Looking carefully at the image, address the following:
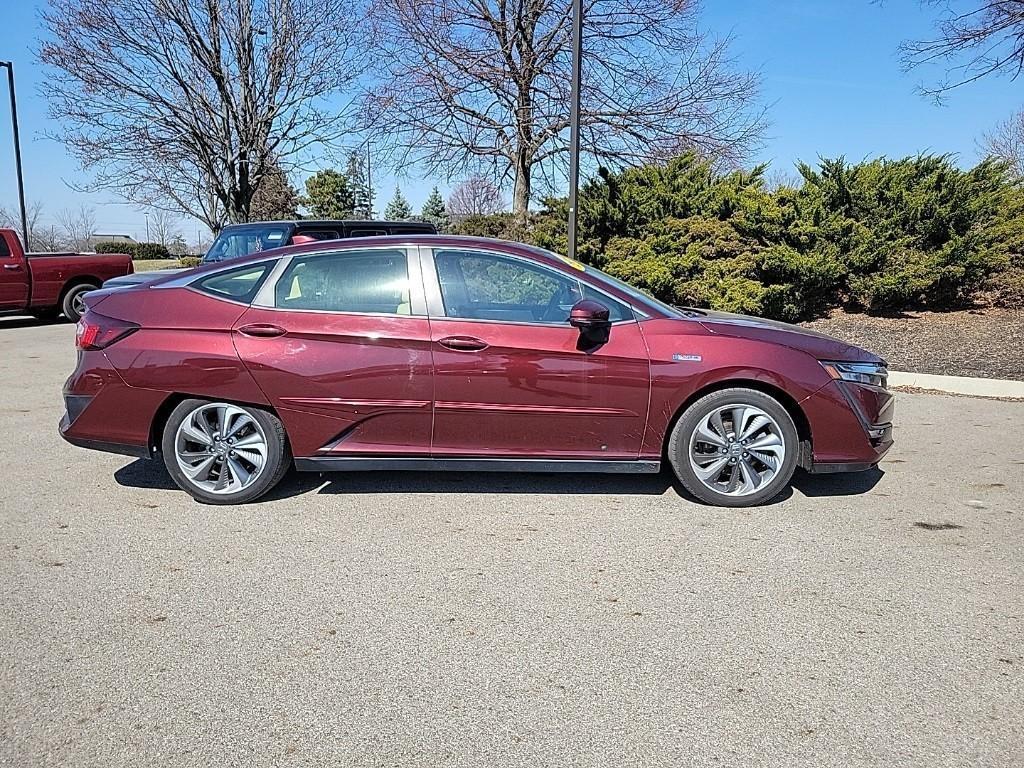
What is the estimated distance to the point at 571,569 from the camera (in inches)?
153

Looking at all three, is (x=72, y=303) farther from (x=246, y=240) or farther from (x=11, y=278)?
(x=246, y=240)

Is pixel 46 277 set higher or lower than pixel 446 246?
lower

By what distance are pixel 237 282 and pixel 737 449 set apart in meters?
3.17

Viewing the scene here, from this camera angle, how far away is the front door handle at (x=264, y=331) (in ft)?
15.5

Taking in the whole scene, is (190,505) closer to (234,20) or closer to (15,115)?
→ (234,20)

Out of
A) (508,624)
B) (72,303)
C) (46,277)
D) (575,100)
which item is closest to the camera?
(508,624)

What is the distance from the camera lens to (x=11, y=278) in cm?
1465

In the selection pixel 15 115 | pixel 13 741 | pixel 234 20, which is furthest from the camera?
pixel 15 115

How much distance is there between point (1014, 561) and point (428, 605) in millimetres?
2910

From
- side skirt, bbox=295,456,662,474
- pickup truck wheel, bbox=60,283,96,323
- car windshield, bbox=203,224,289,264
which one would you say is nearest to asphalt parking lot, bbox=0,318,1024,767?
side skirt, bbox=295,456,662,474

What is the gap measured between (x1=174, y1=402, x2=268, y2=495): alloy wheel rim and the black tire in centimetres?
245

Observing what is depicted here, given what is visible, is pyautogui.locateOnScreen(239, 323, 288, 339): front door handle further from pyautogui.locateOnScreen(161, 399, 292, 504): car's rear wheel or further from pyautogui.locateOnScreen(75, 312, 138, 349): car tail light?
pyautogui.locateOnScreen(75, 312, 138, 349): car tail light

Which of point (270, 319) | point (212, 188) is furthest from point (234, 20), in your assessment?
point (270, 319)

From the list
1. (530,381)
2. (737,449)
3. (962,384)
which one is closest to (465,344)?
(530,381)
